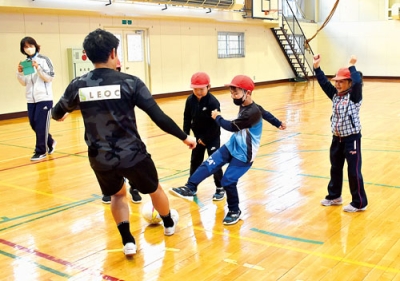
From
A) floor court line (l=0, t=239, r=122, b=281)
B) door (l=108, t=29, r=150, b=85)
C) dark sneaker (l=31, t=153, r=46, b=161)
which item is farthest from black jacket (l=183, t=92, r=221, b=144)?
door (l=108, t=29, r=150, b=85)

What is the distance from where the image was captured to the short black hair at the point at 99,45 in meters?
3.09

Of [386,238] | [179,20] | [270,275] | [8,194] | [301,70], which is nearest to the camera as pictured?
[270,275]

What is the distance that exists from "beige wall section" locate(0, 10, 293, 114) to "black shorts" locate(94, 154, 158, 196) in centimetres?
986

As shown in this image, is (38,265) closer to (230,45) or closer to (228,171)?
(228,171)

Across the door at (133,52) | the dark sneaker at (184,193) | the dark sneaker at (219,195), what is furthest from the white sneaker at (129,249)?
the door at (133,52)

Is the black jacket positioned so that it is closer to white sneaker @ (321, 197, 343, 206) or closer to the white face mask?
white sneaker @ (321, 197, 343, 206)

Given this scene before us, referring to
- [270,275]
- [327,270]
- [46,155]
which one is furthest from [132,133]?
[46,155]

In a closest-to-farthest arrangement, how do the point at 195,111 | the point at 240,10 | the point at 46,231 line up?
1. the point at 46,231
2. the point at 195,111
3. the point at 240,10

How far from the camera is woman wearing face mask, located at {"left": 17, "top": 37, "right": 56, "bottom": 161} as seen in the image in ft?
22.6

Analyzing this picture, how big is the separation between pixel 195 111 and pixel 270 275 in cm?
201

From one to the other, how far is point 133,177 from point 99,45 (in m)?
0.88

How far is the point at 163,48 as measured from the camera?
16.5 m

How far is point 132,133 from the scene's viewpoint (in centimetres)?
322

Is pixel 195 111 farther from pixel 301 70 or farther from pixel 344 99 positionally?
pixel 301 70
